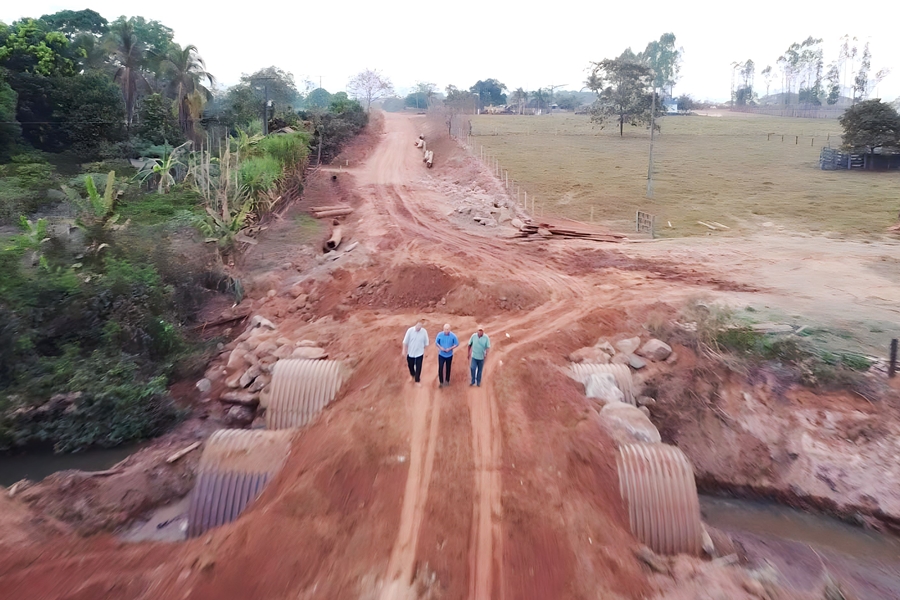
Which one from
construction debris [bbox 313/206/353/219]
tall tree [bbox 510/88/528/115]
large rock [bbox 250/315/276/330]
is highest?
tall tree [bbox 510/88/528/115]

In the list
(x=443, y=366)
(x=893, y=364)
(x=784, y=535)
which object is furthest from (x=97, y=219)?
(x=893, y=364)

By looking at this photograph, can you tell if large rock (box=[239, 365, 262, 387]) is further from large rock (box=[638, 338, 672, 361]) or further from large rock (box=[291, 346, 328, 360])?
large rock (box=[638, 338, 672, 361])

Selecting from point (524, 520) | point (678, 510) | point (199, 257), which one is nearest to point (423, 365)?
point (524, 520)

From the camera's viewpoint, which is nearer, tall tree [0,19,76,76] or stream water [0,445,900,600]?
stream water [0,445,900,600]

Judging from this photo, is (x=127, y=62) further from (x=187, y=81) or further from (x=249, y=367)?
(x=249, y=367)

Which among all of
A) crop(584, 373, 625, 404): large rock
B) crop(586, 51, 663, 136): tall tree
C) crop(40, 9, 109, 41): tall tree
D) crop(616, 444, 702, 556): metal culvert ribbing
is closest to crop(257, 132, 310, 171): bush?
crop(584, 373, 625, 404): large rock

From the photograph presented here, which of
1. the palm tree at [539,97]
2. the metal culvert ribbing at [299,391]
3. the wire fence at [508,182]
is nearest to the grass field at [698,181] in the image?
the wire fence at [508,182]

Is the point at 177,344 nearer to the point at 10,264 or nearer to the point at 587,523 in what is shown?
the point at 10,264
